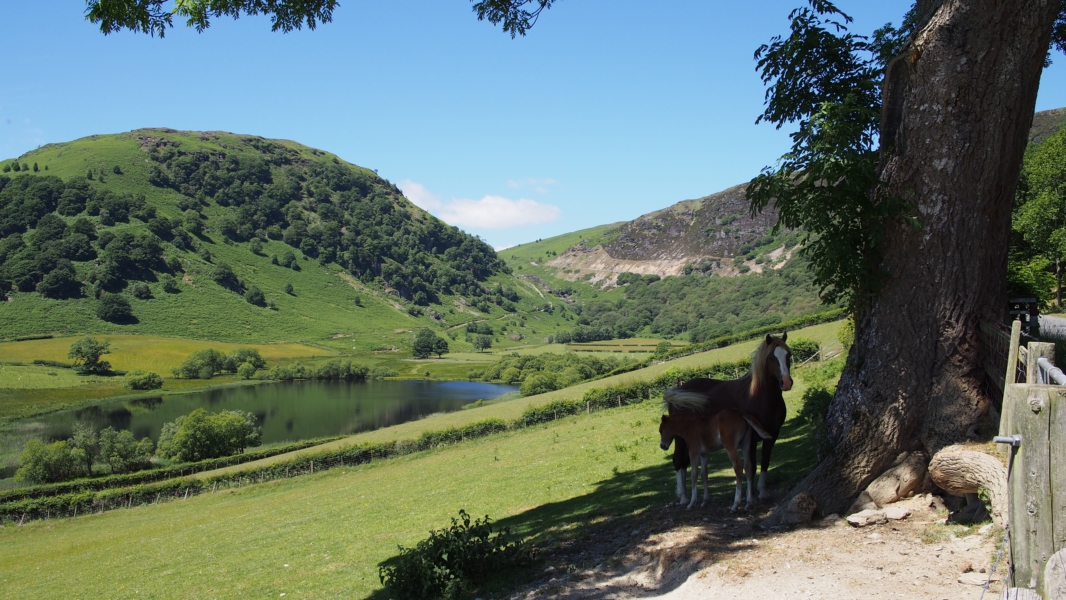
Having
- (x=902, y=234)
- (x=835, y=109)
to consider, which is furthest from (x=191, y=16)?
(x=902, y=234)

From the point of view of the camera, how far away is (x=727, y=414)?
31.2 feet

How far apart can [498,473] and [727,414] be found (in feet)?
49.3

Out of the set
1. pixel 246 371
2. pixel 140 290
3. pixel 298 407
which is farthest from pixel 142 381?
pixel 140 290

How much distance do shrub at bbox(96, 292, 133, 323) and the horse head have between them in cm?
17498

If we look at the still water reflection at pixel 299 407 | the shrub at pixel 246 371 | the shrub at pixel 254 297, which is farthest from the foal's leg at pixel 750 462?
the shrub at pixel 254 297

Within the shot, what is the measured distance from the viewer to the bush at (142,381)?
108375 millimetres

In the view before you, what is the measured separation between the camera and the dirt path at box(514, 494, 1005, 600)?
6.28m

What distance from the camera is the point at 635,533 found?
31.5ft

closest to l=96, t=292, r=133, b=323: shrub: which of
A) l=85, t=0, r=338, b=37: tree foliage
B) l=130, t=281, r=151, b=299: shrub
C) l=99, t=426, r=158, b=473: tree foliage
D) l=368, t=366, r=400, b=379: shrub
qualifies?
l=130, t=281, r=151, b=299: shrub

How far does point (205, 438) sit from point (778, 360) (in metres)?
58.7

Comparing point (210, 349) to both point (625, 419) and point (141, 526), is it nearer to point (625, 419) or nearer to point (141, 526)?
point (141, 526)

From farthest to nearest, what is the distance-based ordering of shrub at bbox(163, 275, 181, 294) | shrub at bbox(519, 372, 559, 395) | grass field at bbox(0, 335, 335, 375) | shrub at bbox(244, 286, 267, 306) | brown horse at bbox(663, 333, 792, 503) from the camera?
shrub at bbox(244, 286, 267, 306), shrub at bbox(163, 275, 181, 294), grass field at bbox(0, 335, 335, 375), shrub at bbox(519, 372, 559, 395), brown horse at bbox(663, 333, 792, 503)

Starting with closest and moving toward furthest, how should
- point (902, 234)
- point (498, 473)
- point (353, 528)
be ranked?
point (902, 234) < point (353, 528) < point (498, 473)

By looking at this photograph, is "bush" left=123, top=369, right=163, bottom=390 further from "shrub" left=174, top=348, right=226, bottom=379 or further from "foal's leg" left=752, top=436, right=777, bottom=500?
"foal's leg" left=752, top=436, right=777, bottom=500
